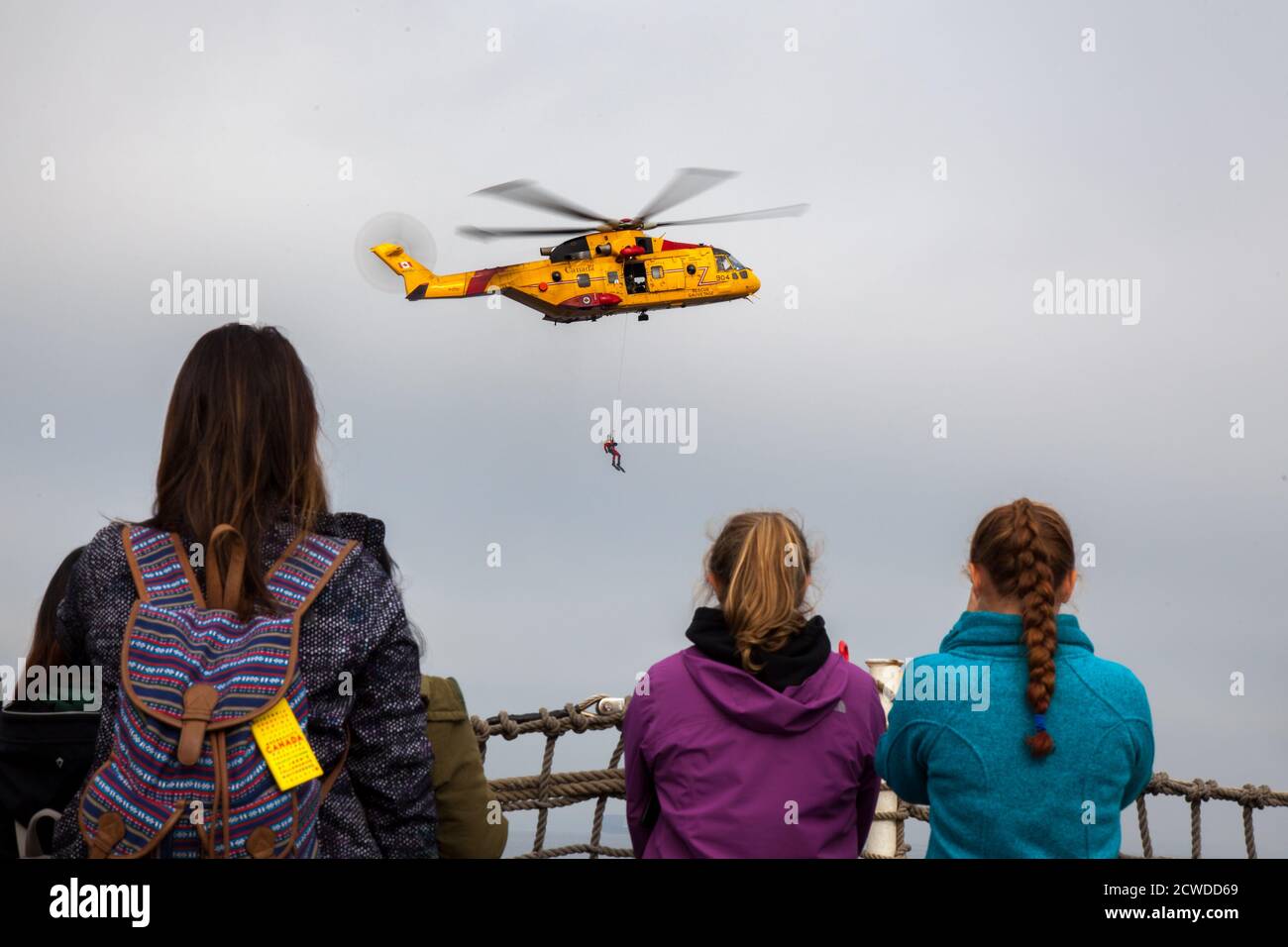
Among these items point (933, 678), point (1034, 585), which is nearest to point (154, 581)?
point (933, 678)

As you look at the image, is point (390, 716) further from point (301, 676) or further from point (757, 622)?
point (757, 622)

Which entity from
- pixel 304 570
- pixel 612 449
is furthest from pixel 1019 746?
pixel 612 449

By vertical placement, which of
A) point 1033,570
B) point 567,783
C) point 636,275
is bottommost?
point 567,783

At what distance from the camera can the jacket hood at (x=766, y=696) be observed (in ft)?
15.7

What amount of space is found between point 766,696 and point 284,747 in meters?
1.79

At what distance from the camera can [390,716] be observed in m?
3.74

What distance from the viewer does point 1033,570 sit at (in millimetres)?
4625

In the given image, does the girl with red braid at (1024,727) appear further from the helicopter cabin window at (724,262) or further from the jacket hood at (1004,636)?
the helicopter cabin window at (724,262)

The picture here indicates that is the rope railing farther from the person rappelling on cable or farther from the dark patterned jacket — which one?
the person rappelling on cable

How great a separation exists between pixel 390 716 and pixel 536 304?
25.0 m

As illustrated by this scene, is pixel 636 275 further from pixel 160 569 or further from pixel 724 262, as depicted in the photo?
pixel 160 569

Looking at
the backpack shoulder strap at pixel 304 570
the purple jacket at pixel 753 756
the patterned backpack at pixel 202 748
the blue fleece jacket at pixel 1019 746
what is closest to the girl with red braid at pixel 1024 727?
the blue fleece jacket at pixel 1019 746

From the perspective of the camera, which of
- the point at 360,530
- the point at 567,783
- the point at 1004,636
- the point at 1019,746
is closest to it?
the point at 360,530

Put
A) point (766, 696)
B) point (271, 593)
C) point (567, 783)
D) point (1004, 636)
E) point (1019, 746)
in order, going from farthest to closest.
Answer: point (567, 783)
point (766, 696)
point (1004, 636)
point (1019, 746)
point (271, 593)
